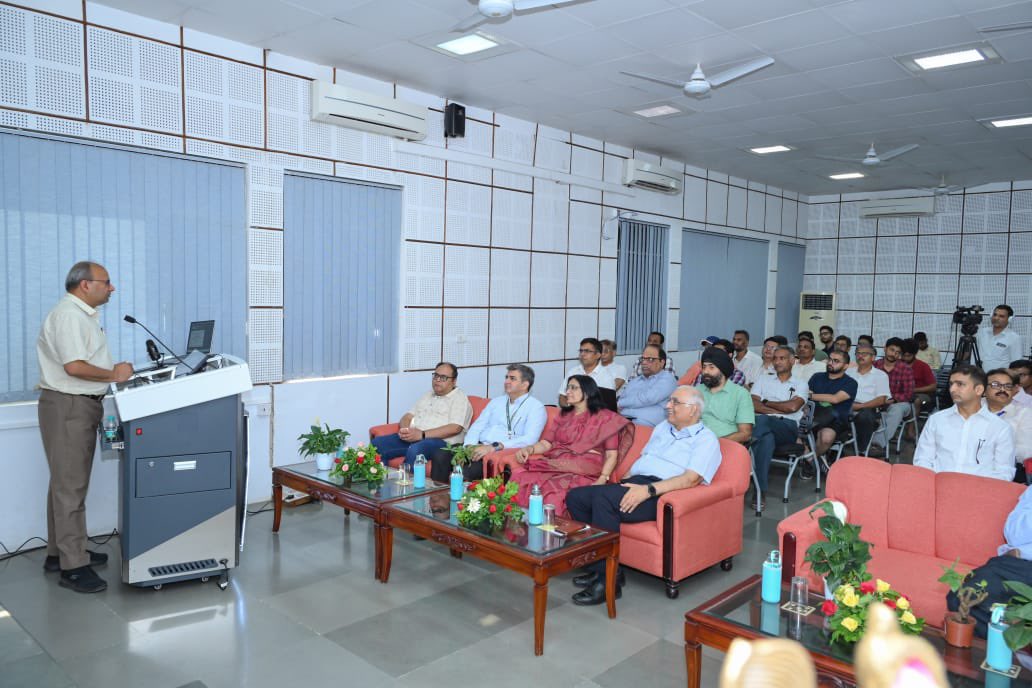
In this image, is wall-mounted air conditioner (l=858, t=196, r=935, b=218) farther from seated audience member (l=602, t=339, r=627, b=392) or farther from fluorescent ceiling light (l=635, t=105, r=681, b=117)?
seated audience member (l=602, t=339, r=627, b=392)

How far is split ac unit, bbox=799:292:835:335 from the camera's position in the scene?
11750 millimetres

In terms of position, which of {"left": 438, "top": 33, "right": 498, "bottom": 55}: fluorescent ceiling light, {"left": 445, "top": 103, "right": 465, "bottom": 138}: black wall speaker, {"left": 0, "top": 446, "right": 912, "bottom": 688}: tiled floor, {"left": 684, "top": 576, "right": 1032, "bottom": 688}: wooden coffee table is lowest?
{"left": 0, "top": 446, "right": 912, "bottom": 688}: tiled floor

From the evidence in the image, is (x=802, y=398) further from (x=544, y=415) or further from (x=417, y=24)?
(x=417, y=24)

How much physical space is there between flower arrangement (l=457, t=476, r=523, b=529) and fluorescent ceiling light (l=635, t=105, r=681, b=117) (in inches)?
181

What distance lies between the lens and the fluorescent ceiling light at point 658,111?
7156 mm

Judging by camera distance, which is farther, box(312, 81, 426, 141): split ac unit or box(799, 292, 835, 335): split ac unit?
box(799, 292, 835, 335): split ac unit

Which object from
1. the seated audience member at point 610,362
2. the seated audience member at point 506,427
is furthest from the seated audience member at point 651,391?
the seated audience member at point 506,427

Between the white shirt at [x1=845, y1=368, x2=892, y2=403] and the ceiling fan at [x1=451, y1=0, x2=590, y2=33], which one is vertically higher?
the ceiling fan at [x1=451, y1=0, x2=590, y2=33]

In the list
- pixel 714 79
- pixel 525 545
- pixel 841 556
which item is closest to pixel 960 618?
pixel 841 556

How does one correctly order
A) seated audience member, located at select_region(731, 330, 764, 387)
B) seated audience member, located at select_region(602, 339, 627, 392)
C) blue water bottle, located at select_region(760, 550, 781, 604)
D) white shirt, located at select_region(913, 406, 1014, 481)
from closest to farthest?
blue water bottle, located at select_region(760, 550, 781, 604) < white shirt, located at select_region(913, 406, 1014, 481) < seated audience member, located at select_region(602, 339, 627, 392) < seated audience member, located at select_region(731, 330, 764, 387)

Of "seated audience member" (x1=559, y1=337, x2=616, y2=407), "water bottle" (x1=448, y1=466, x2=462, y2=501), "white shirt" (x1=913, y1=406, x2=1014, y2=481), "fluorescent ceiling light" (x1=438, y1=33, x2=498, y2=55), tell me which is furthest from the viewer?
"seated audience member" (x1=559, y1=337, x2=616, y2=407)

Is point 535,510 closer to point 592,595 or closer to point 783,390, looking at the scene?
point 592,595

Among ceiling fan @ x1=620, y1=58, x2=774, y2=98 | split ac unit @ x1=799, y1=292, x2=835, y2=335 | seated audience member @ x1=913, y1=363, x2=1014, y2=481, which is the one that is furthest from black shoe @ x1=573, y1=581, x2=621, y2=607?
split ac unit @ x1=799, y1=292, x2=835, y2=335

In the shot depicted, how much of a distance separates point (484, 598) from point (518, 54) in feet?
13.1
